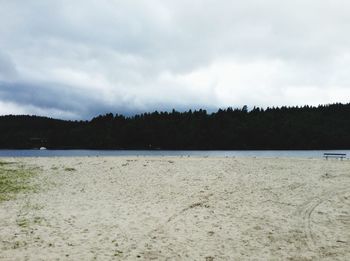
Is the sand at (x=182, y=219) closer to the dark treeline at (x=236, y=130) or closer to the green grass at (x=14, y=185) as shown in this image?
the green grass at (x=14, y=185)

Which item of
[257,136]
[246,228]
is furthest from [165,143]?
[246,228]

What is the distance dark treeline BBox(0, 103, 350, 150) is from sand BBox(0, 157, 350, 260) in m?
129

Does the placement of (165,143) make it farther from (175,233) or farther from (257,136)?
(175,233)

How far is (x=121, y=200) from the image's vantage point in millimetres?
19156

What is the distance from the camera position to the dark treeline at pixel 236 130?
14962 cm

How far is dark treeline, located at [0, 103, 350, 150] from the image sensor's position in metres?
150

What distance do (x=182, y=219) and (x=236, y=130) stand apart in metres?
147

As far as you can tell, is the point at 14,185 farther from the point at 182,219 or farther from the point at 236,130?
the point at 236,130

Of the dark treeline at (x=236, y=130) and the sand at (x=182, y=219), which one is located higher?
the dark treeline at (x=236, y=130)

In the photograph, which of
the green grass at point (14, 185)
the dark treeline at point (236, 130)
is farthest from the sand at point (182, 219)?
the dark treeline at point (236, 130)

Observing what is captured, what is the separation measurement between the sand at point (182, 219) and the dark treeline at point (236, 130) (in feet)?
425

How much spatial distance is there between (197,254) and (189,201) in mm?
7525

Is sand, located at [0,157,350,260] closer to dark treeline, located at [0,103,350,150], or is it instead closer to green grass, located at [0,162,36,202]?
green grass, located at [0,162,36,202]

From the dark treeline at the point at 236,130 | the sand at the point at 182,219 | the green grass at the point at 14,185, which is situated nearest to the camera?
the sand at the point at 182,219
